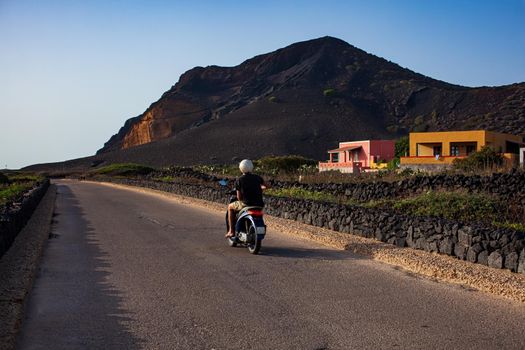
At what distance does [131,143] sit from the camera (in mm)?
151375

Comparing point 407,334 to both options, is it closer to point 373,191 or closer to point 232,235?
point 232,235

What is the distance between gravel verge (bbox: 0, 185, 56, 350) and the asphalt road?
0.50 ft

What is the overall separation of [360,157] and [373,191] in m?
47.7

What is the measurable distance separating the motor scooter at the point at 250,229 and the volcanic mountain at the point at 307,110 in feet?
213

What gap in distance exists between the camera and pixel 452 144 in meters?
51.7

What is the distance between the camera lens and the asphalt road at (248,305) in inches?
237

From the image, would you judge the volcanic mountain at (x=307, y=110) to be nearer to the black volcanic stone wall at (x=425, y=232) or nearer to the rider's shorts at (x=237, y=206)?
the black volcanic stone wall at (x=425, y=232)

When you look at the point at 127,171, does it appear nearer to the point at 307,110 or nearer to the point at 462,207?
the point at 307,110

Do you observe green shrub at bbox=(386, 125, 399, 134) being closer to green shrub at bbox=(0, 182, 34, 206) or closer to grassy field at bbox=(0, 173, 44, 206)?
grassy field at bbox=(0, 173, 44, 206)

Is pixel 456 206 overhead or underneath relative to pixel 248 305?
overhead

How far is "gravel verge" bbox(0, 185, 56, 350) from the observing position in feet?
20.5

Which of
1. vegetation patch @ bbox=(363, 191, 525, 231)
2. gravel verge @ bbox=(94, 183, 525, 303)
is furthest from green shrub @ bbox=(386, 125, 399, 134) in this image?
gravel verge @ bbox=(94, 183, 525, 303)

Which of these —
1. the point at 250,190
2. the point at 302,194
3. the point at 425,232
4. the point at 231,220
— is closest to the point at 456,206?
the point at 425,232

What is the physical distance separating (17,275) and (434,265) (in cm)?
615
